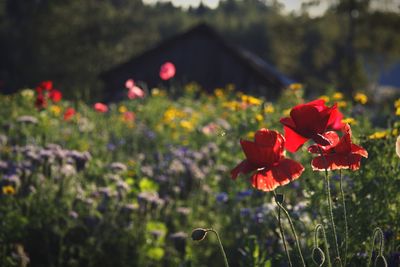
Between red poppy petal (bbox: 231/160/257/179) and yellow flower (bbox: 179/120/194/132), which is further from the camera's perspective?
yellow flower (bbox: 179/120/194/132)

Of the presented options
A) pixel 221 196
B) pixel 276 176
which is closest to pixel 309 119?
pixel 276 176

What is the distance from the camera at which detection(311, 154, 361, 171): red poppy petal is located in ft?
7.47

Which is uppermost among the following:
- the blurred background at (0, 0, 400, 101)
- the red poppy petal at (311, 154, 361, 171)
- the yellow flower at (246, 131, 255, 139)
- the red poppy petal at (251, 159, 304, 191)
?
the red poppy petal at (251, 159, 304, 191)

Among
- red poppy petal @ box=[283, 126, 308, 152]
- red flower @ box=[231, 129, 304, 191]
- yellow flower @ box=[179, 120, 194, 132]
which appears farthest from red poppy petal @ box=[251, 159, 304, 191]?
yellow flower @ box=[179, 120, 194, 132]

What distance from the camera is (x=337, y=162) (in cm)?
230

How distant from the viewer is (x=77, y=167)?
537 centimetres

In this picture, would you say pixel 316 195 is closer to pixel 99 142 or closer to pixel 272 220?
pixel 272 220

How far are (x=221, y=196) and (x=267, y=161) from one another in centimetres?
244

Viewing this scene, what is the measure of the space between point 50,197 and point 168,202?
1.10m

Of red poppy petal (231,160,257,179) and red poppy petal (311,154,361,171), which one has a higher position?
red poppy petal (231,160,257,179)

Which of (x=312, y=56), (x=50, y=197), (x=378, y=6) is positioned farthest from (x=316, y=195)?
(x=312, y=56)

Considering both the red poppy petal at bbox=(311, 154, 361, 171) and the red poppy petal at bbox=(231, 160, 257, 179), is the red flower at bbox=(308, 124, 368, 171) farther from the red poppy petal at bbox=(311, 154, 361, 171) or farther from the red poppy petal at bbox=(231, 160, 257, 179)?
the red poppy petal at bbox=(231, 160, 257, 179)

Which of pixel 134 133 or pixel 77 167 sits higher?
pixel 77 167

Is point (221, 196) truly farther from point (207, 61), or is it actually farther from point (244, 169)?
point (207, 61)
